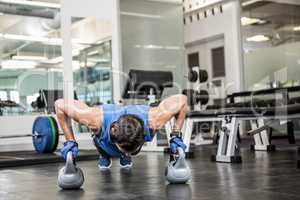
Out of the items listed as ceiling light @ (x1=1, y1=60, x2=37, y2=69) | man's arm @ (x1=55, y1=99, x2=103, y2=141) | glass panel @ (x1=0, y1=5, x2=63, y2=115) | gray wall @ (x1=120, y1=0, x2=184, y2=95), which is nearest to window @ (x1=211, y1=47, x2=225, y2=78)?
gray wall @ (x1=120, y1=0, x2=184, y2=95)

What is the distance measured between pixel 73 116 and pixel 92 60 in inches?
155

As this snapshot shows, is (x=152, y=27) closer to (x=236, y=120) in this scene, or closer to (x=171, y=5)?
(x=171, y=5)

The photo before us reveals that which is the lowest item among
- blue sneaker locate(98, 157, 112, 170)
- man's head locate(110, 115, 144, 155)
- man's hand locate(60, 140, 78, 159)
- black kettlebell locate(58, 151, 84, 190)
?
blue sneaker locate(98, 157, 112, 170)

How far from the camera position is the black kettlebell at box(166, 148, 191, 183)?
2039mm

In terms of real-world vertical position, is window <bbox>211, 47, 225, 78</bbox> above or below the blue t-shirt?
above

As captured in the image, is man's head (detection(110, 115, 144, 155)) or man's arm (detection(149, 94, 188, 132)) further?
man's arm (detection(149, 94, 188, 132))

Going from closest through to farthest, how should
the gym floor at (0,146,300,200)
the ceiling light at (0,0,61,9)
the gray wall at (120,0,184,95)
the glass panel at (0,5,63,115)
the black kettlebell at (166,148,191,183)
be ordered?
the gym floor at (0,146,300,200) < the black kettlebell at (166,148,191,183) < the glass panel at (0,5,63,115) < the ceiling light at (0,0,61,9) < the gray wall at (120,0,184,95)

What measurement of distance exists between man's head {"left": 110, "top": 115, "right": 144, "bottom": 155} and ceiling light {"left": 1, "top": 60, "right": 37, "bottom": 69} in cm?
423

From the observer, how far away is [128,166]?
2885mm

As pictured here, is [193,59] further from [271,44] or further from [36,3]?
[36,3]

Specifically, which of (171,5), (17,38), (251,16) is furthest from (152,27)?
(17,38)

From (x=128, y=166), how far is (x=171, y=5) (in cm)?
507

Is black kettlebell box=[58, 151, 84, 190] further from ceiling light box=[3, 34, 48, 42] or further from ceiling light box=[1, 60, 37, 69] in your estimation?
ceiling light box=[3, 34, 48, 42]

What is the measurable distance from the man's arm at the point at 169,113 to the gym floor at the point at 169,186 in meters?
0.29
